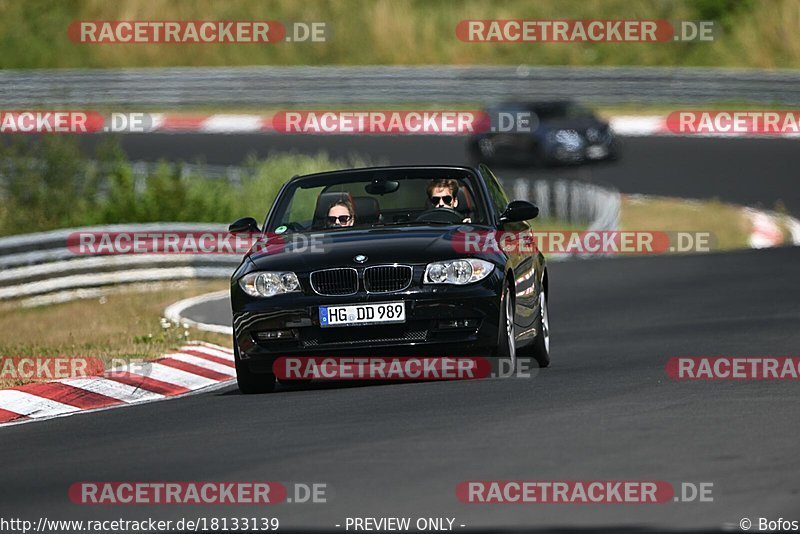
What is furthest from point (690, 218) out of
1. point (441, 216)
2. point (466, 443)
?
point (466, 443)

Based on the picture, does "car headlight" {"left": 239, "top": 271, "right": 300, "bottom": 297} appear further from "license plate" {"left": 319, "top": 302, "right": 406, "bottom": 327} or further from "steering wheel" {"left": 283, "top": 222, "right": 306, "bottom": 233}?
"steering wheel" {"left": 283, "top": 222, "right": 306, "bottom": 233}

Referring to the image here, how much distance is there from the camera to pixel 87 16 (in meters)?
53.4

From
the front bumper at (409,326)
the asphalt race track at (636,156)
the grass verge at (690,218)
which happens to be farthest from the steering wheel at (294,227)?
the asphalt race track at (636,156)

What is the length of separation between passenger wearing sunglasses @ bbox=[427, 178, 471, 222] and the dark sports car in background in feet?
74.4

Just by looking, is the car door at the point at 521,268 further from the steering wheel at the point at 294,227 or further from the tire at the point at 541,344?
the steering wheel at the point at 294,227

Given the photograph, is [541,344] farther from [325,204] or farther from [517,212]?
[325,204]

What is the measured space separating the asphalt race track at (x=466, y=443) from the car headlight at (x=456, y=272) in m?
0.64

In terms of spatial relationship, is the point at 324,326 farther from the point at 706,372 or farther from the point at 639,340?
→ the point at 639,340

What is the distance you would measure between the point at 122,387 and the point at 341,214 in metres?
1.90

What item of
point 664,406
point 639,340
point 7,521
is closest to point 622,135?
point 639,340

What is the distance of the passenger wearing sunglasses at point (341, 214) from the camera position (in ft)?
40.2

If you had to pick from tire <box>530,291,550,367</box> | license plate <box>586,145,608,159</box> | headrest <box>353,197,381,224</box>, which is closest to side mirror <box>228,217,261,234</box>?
headrest <box>353,197,381,224</box>

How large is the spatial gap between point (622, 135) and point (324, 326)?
28212mm

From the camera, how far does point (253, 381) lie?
11.7 metres
